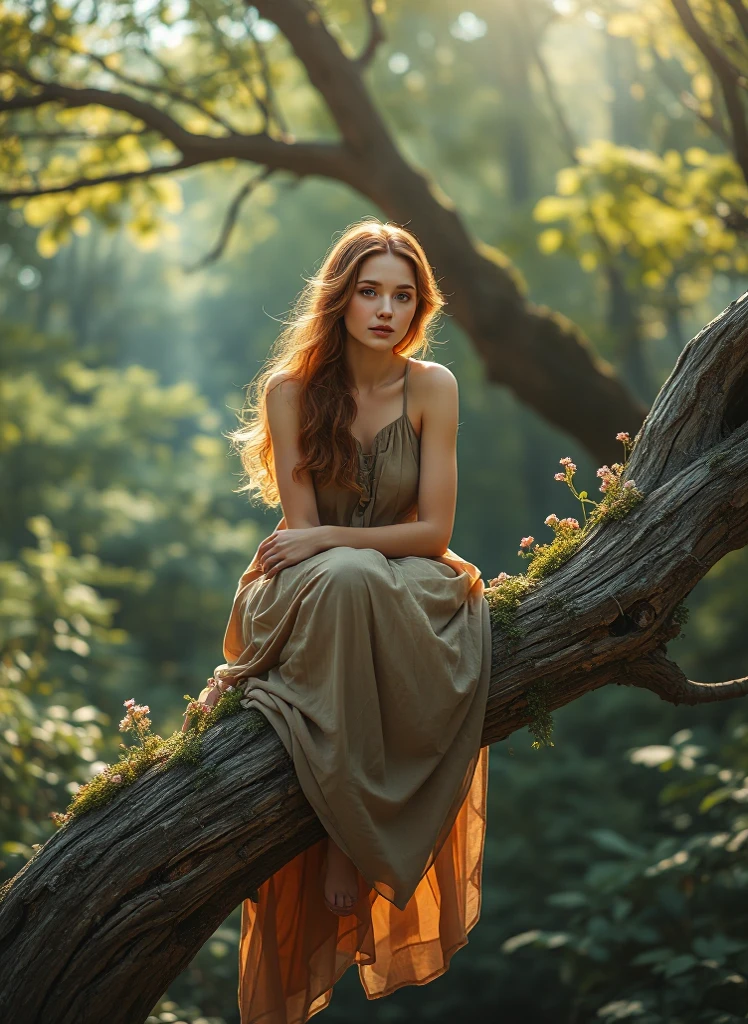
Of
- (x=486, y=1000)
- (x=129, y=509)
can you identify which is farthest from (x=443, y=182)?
(x=486, y=1000)

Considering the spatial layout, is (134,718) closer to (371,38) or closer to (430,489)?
(430,489)

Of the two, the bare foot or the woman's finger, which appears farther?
the woman's finger

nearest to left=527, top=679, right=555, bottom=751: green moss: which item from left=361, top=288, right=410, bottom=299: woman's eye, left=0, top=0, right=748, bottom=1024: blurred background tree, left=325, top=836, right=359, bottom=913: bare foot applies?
left=325, top=836, right=359, bottom=913: bare foot

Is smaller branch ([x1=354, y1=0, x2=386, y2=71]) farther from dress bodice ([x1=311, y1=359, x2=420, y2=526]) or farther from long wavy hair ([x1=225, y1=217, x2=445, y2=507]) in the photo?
dress bodice ([x1=311, y1=359, x2=420, y2=526])

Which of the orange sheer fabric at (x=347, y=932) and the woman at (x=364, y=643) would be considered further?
the orange sheer fabric at (x=347, y=932)

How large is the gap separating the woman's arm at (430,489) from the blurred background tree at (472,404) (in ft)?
2.39

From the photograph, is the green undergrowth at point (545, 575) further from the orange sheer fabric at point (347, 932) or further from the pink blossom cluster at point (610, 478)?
the orange sheer fabric at point (347, 932)

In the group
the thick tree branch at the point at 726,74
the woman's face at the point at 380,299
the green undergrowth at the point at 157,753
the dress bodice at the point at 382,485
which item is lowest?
the green undergrowth at the point at 157,753

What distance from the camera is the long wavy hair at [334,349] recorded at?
3115 millimetres

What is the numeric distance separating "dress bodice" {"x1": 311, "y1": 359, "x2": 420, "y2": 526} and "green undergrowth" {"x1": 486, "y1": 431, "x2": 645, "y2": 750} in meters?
0.41

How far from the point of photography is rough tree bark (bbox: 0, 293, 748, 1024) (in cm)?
264

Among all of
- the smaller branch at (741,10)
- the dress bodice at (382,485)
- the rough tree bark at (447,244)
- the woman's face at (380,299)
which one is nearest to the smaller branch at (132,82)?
the rough tree bark at (447,244)

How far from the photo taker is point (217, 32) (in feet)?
19.8

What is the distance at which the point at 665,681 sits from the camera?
3135 mm
